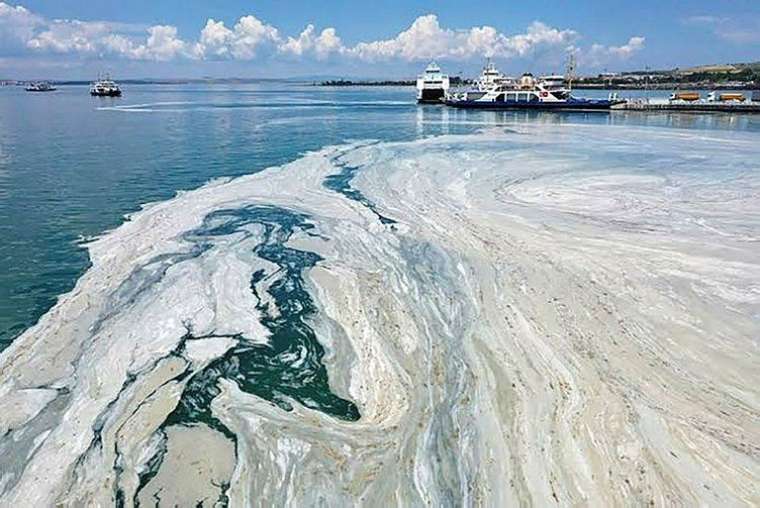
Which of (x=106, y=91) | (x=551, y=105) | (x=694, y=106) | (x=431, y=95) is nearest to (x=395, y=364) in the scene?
(x=551, y=105)

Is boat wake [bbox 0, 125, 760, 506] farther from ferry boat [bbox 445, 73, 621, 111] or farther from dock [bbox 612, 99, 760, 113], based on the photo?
ferry boat [bbox 445, 73, 621, 111]

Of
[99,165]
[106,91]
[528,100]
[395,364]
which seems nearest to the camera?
[395,364]

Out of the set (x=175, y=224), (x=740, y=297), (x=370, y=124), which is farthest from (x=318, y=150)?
(x=740, y=297)

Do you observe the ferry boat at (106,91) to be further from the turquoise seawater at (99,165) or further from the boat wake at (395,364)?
the boat wake at (395,364)

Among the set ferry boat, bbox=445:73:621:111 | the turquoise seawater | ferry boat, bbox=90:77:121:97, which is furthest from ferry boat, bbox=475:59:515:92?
ferry boat, bbox=90:77:121:97

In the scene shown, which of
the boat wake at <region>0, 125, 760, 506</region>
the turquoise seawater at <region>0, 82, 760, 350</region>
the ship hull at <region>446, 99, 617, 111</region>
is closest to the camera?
the boat wake at <region>0, 125, 760, 506</region>

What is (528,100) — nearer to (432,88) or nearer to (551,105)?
(551,105)

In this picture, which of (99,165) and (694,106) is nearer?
(99,165)
